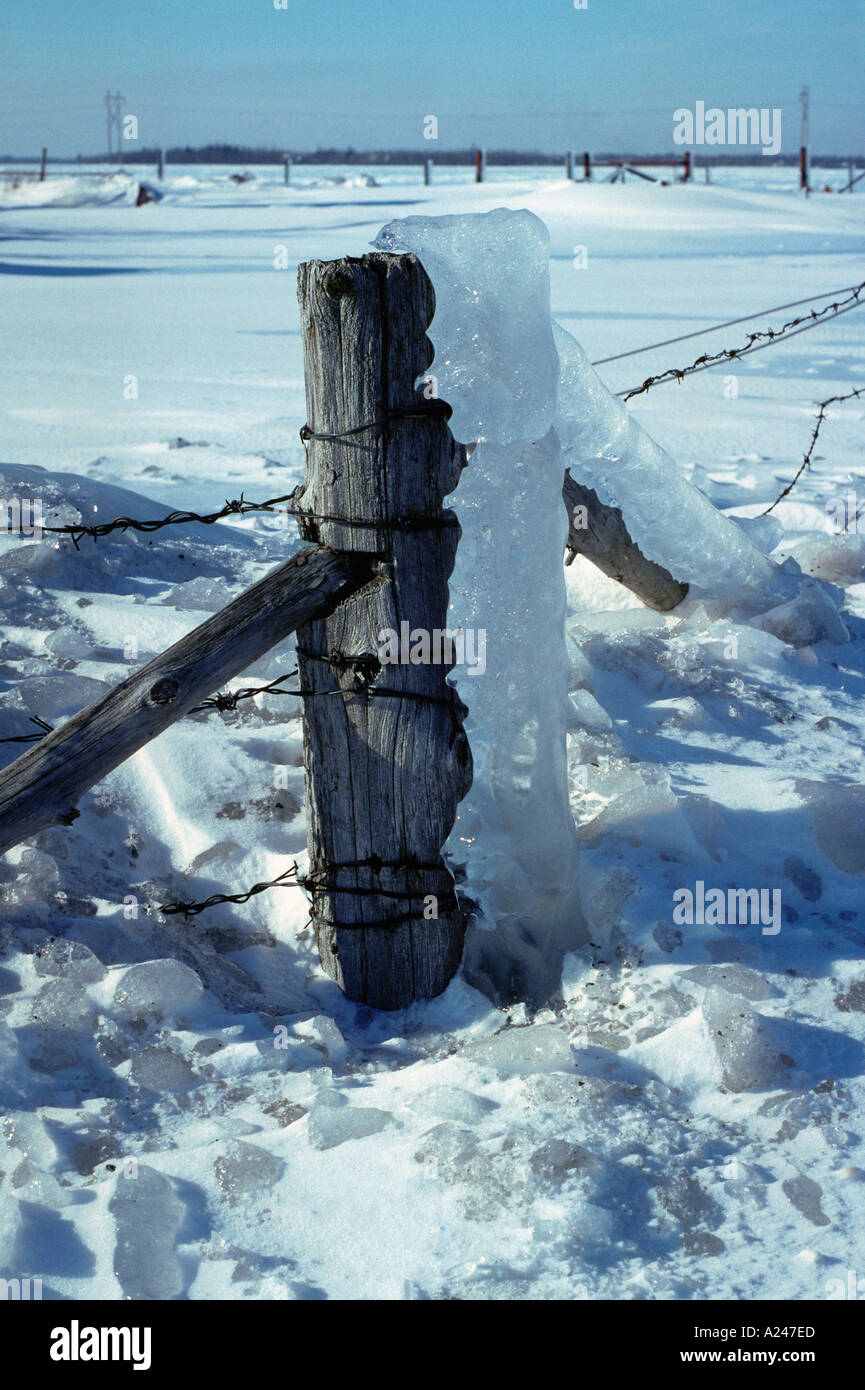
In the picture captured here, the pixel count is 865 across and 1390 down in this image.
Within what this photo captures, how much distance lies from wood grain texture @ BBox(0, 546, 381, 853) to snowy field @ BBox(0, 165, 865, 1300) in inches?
17.9

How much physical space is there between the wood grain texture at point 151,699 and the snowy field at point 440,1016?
455 mm

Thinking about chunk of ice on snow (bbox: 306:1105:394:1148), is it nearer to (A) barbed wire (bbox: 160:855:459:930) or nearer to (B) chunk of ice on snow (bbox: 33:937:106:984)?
(A) barbed wire (bbox: 160:855:459:930)

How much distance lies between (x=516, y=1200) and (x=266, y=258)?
56.8 ft

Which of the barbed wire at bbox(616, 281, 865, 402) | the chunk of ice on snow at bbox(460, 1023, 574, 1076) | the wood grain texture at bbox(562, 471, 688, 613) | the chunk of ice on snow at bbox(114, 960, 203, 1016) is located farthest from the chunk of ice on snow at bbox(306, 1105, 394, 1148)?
the barbed wire at bbox(616, 281, 865, 402)

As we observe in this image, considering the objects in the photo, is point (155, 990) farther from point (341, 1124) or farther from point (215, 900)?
point (341, 1124)

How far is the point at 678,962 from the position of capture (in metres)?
2.38

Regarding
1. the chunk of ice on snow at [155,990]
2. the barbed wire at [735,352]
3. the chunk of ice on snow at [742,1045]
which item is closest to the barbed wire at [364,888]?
the chunk of ice on snow at [155,990]

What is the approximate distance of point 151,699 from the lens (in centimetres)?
204

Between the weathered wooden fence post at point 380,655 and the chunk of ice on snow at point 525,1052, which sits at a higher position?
the weathered wooden fence post at point 380,655

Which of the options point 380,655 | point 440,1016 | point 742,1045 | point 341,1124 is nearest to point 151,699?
point 380,655

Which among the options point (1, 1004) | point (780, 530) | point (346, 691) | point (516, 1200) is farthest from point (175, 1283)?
point (780, 530)

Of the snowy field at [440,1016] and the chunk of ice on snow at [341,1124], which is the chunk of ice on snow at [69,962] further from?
the chunk of ice on snow at [341,1124]

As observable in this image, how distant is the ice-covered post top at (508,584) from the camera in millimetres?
2121

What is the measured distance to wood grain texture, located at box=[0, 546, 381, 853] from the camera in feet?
6.57
